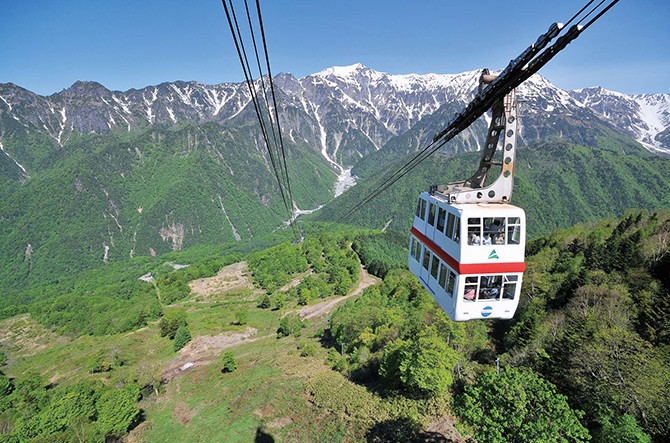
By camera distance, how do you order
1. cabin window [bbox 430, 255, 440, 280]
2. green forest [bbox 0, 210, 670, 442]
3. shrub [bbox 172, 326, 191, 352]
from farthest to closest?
shrub [bbox 172, 326, 191, 352] < green forest [bbox 0, 210, 670, 442] < cabin window [bbox 430, 255, 440, 280]

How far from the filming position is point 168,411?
4434cm

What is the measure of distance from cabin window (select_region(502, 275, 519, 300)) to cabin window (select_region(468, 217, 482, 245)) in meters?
2.34

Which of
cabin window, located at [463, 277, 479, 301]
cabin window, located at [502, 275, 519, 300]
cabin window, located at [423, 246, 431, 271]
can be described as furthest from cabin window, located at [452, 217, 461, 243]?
cabin window, located at [423, 246, 431, 271]

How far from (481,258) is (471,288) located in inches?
57.4

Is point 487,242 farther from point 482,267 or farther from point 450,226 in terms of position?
point 450,226

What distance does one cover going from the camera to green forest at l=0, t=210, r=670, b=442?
67.4 feet

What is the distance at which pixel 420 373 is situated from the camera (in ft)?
97.0

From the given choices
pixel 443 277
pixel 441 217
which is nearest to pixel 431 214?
pixel 441 217

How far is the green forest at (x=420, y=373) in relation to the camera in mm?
20531

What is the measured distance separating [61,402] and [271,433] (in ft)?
99.9

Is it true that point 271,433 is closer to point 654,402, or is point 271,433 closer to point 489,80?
point 654,402

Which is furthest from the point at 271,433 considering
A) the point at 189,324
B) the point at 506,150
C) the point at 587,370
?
the point at 189,324

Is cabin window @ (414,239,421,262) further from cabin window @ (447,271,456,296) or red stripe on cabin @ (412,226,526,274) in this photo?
cabin window @ (447,271,456,296)

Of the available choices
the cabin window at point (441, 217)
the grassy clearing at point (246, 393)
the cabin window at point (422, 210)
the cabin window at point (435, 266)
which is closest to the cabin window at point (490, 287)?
the cabin window at point (435, 266)
